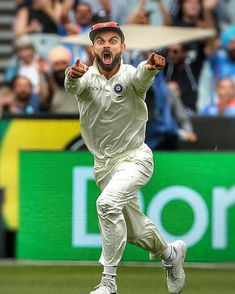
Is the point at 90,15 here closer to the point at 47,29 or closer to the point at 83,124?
the point at 47,29

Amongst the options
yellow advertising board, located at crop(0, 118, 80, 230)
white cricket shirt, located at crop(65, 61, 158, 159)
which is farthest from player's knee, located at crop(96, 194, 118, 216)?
yellow advertising board, located at crop(0, 118, 80, 230)

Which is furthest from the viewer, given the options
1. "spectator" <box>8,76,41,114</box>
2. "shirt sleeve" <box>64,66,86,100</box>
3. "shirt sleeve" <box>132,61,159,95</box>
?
"spectator" <box>8,76,41,114</box>

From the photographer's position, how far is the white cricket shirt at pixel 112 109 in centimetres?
883

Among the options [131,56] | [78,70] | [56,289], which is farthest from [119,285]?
[131,56]

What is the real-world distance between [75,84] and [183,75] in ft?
22.9

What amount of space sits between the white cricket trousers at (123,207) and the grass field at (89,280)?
0.68m

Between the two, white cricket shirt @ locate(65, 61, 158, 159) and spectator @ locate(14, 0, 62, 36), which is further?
spectator @ locate(14, 0, 62, 36)

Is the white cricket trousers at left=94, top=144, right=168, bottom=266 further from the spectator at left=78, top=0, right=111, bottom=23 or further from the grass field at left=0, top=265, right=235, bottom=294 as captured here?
the spectator at left=78, top=0, right=111, bottom=23

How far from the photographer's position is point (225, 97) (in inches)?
581

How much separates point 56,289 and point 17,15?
8.44m

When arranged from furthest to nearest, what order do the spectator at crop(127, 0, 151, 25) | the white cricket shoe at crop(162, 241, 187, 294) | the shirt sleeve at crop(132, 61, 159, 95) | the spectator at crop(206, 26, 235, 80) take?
the spectator at crop(206, 26, 235, 80), the spectator at crop(127, 0, 151, 25), the white cricket shoe at crop(162, 241, 187, 294), the shirt sleeve at crop(132, 61, 159, 95)

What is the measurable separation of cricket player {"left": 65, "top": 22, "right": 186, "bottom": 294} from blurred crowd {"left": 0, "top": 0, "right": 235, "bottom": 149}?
175 inches

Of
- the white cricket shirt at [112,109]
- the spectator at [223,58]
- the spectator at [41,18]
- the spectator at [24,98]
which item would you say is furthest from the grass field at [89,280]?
the spectator at [41,18]

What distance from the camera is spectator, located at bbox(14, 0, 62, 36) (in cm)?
1698
